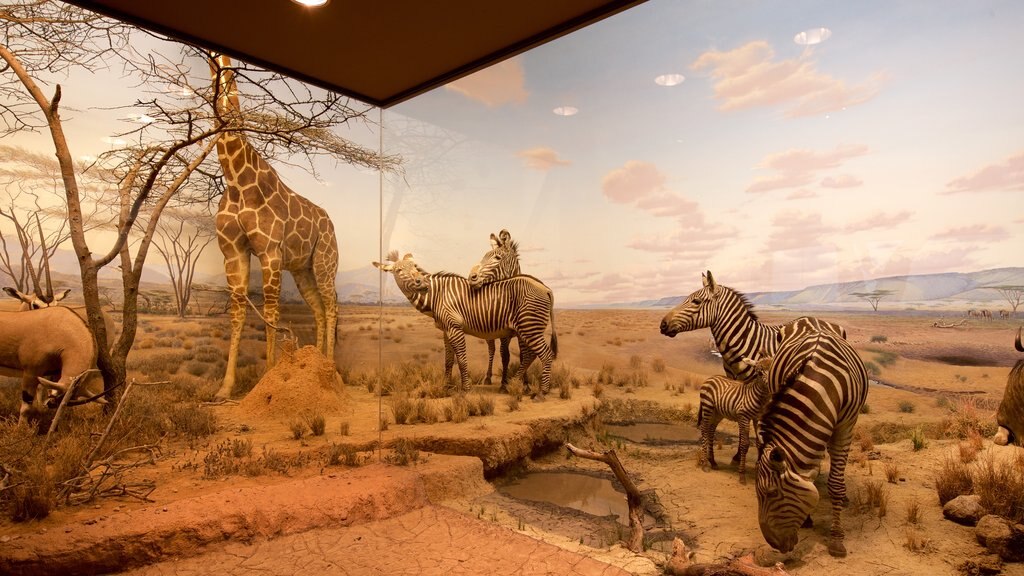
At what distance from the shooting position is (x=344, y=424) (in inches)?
184

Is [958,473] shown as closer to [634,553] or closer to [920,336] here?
[920,336]

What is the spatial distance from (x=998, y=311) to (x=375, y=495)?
367 cm

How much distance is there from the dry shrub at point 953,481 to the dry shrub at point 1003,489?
59mm

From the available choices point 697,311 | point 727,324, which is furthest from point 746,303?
point 697,311

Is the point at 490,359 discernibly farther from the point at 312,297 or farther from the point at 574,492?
the point at 312,297

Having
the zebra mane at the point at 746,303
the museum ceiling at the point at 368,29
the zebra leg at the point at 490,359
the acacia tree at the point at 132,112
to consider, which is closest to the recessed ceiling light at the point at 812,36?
the museum ceiling at the point at 368,29

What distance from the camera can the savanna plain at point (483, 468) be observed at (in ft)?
8.36

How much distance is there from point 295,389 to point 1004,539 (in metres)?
5.13

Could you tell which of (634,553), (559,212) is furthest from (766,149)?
(634,553)

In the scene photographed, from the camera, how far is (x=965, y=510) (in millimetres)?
2373

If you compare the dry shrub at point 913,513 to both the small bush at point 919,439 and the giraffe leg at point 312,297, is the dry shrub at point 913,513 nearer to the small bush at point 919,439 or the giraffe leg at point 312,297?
the small bush at point 919,439

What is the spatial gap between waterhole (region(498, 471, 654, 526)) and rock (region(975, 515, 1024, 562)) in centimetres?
164

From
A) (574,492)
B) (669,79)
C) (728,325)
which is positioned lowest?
(574,492)

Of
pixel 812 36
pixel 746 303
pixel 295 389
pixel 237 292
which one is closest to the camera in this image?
pixel 812 36
